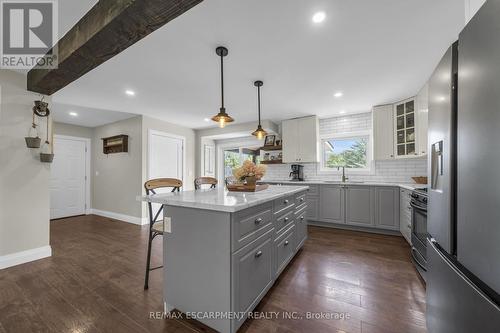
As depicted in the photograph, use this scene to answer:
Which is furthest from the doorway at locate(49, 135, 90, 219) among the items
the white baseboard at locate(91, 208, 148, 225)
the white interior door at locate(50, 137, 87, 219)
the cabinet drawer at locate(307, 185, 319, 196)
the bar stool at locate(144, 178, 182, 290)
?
the cabinet drawer at locate(307, 185, 319, 196)

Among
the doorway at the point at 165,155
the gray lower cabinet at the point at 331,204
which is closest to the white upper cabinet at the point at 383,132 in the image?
the gray lower cabinet at the point at 331,204

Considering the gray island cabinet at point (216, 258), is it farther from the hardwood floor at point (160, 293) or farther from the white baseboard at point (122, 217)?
the white baseboard at point (122, 217)

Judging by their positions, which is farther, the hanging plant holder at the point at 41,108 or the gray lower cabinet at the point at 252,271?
the hanging plant holder at the point at 41,108

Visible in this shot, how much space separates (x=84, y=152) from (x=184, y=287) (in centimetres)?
571

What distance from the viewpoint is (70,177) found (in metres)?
5.12

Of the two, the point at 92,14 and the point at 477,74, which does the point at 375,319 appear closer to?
the point at 477,74

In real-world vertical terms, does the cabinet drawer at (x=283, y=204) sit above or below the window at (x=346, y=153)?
below

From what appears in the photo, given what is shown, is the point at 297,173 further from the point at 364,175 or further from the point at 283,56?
the point at 283,56

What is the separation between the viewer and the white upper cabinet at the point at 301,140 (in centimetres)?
452

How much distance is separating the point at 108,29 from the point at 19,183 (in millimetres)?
2514

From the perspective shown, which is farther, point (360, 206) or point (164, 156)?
point (164, 156)

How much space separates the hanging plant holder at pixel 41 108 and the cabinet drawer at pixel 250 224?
10.6 ft

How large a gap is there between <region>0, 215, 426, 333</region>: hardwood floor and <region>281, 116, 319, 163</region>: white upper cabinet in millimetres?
2167

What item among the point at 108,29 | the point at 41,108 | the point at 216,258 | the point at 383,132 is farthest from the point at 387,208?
the point at 41,108
